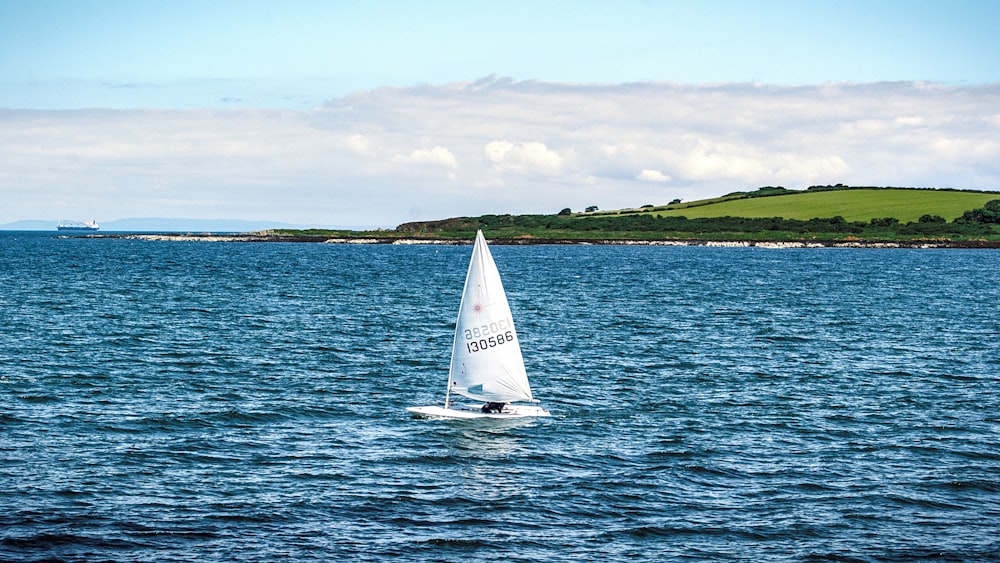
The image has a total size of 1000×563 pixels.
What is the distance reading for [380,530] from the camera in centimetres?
2400

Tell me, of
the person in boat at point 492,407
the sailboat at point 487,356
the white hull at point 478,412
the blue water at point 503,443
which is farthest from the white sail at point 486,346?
the blue water at point 503,443

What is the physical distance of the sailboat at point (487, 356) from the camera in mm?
35375

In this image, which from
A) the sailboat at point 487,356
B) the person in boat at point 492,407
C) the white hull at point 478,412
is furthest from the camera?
the person in boat at point 492,407

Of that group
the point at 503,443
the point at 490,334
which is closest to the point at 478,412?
the point at 490,334

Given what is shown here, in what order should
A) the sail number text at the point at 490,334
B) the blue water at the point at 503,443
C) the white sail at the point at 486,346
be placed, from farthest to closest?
the sail number text at the point at 490,334, the white sail at the point at 486,346, the blue water at the point at 503,443

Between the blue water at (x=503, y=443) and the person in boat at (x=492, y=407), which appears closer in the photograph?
the blue water at (x=503, y=443)

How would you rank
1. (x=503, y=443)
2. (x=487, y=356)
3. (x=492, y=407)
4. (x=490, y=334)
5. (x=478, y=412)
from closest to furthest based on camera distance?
(x=503, y=443) < (x=490, y=334) < (x=487, y=356) < (x=478, y=412) < (x=492, y=407)

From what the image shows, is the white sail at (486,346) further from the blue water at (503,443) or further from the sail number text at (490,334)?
the blue water at (503,443)

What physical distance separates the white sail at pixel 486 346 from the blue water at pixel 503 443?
160cm

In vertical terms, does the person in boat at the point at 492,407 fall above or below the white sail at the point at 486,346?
below

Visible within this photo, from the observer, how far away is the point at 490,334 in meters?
35.8

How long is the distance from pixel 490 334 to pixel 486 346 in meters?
→ 0.47

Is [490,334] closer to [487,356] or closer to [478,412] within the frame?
[487,356]

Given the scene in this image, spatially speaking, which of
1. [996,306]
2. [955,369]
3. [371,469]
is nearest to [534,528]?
[371,469]
